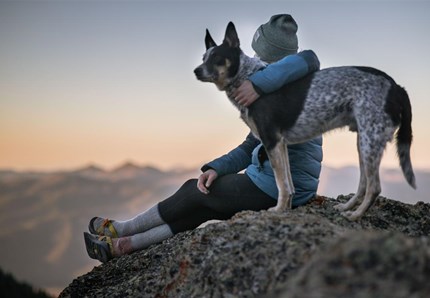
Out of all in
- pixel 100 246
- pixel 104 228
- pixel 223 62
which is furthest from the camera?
pixel 104 228

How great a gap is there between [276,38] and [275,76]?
41.4 inches

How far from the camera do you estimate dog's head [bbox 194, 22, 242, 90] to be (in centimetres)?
533

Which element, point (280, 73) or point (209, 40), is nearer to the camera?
point (280, 73)

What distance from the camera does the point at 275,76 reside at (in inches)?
198

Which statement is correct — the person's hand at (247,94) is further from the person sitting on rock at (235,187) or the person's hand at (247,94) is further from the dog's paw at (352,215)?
the dog's paw at (352,215)

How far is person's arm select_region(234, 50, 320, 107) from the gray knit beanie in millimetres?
758

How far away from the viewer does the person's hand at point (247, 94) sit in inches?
201

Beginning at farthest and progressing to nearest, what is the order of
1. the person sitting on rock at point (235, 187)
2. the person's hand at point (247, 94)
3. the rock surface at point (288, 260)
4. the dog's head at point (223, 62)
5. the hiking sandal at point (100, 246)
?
1. the hiking sandal at point (100, 246)
2. the person sitting on rock at point (235, 187)
3. the dog's head at point (223, 62)
4. the person's hand at point (247, 94)
5. the rock surface at point (288, 260)

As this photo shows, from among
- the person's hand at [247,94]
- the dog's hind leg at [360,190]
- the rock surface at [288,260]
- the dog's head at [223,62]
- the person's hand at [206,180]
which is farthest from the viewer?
the person's hand at [206,180]

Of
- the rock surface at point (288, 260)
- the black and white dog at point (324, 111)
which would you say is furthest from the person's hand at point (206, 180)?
the black and white dog at point (324, 111)

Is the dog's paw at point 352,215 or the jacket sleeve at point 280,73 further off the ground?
the jacket sleeve at point 280,73

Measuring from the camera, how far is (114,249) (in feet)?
20.2

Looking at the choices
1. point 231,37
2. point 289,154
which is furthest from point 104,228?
point 231,37

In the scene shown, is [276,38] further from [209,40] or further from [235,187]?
[235,187]
